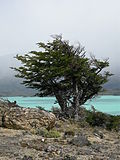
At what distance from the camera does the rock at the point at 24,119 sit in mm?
18047

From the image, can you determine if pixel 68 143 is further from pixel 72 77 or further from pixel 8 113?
pixel 72 77

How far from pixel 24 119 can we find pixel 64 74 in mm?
9860

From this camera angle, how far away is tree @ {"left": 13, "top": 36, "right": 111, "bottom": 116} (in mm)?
27594

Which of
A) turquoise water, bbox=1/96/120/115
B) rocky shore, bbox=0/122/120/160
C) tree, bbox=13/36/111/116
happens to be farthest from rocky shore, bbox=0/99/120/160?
turquoise water, bbox=1/96/120/115

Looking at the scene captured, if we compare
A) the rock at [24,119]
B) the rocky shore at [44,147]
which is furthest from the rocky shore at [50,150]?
the rock at [24,119]

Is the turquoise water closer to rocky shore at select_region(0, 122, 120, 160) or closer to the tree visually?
the tree

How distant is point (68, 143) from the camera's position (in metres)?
14.2

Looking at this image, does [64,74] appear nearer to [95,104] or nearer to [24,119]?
[24,119]

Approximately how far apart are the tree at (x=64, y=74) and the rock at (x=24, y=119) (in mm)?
7920

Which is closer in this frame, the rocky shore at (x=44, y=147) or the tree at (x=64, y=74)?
the rocky shore at (x=44, y=147)

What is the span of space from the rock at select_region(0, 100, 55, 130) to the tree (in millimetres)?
7920

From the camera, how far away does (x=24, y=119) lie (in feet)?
60.4

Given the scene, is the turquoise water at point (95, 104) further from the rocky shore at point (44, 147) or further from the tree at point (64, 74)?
the rocky shore at point (44, 147)

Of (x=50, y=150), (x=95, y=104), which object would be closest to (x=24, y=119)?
(x=50, y=150)
